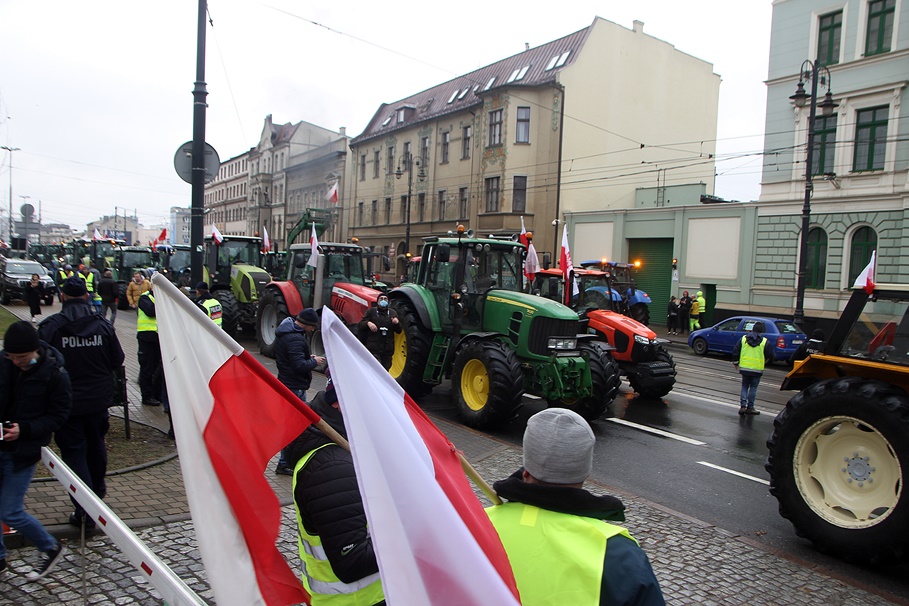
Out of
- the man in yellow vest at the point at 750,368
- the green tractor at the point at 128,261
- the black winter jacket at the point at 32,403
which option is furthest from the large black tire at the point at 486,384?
the green tractor at the point at 128,261

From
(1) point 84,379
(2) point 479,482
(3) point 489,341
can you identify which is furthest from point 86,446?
(3) point 489,341

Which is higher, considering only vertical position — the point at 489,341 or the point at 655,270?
the point at 655,270

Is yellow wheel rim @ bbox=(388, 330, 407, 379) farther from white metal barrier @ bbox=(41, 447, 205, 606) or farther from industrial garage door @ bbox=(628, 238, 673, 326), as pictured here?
industrial garage door @ bbox=(628, 238, 673, 326)

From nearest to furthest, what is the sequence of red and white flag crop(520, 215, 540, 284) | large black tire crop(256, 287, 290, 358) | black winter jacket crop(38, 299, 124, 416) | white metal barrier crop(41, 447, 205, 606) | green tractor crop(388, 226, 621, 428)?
white metal barrier crop(41, 447, 205, 606), black winter jacket crop(38, 299, 124, 416), green tractor crop(388, 226, 621, 428), red and white flag crop(520, 215, 540, 284), large black tire crop(256, 287, 290, 358)

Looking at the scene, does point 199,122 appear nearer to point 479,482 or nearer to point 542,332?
point 542,332

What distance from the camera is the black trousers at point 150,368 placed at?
827cm

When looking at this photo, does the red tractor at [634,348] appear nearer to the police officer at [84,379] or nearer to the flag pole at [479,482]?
the police officer at [84,379]

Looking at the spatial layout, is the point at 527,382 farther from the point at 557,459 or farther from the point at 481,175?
the point at 481,175

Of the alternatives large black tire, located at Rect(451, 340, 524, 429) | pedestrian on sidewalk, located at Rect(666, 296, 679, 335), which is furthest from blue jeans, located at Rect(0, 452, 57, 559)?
pedestrian on sidewalk, located at Rect(666, 296, 679, 335)

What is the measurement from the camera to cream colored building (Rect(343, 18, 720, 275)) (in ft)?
108

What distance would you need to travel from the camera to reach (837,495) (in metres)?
5.26

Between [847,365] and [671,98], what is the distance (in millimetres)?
35224

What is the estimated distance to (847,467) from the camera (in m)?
5.21

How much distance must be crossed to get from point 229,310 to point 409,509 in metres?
14.7
